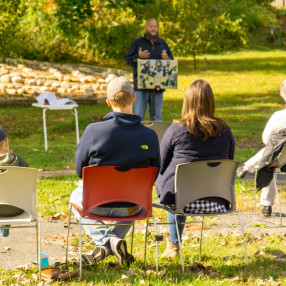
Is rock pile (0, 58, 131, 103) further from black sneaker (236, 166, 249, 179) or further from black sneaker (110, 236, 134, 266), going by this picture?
black sneaker (110, 236, 134, 266)

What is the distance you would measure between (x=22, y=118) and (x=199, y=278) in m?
11.8

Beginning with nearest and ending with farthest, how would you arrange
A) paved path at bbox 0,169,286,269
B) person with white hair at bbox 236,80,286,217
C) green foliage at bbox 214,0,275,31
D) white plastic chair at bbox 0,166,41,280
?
white plastic chair at bbox 0,166,41,280 → paved path at bbox 0,169,286,269 → person with white hair at bbox 236,80,286,217 → green foliage at bbox 214,0,275,31

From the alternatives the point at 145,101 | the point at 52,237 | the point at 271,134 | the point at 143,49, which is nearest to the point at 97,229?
the point at 52,237

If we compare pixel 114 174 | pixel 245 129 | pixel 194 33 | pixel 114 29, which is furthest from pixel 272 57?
pixel 114 174

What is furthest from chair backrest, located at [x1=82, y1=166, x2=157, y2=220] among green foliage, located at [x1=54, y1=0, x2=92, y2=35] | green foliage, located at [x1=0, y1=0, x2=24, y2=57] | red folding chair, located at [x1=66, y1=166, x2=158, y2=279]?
green foliage, located at [x1=0, y1=0, x2=24, y2=57]

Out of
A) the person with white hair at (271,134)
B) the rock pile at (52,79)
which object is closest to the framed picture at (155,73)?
the person with white hair at (271,134)

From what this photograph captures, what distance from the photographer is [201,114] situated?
4992mm

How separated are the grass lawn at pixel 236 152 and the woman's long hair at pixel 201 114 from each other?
114cm

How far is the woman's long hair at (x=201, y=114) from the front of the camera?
4.96 m

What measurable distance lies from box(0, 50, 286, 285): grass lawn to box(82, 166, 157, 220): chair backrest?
1.97 ft

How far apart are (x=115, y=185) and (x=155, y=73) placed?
21.5 feet

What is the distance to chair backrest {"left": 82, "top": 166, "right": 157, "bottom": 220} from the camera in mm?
4555

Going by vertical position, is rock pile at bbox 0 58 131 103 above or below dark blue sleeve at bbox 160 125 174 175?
below

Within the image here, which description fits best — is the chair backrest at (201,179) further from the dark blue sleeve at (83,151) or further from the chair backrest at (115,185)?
the dark blue sleeve at (83,151)
